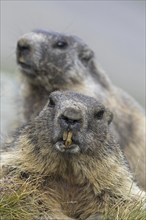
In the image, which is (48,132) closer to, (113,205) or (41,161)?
(41,161)

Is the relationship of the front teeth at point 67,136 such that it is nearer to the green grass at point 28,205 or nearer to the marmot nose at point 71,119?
the marmot nose at point 71,119

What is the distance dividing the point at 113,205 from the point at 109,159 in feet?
1.91

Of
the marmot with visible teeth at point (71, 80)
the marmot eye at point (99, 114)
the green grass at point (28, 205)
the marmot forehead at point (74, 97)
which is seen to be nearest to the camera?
the green grass at point (28, 205)

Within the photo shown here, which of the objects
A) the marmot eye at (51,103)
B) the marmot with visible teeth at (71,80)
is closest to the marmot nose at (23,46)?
the marmot with visible teeth at (71,80)

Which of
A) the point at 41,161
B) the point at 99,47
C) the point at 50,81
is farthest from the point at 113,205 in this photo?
the point at 99,47

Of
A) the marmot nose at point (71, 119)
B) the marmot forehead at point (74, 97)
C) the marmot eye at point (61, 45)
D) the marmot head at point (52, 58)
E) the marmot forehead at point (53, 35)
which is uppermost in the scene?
the marmot forehead at point (53, 35)

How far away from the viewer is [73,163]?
11.0 metres

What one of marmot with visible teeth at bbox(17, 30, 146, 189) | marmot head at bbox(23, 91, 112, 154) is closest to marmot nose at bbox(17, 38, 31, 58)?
marmot with visible teeth at bbox(17, 30, 146, 189)

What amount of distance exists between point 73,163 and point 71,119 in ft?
2.07

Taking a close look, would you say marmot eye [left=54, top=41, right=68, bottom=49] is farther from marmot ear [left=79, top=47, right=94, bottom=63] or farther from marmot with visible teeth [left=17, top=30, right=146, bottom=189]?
marmot ear [left=79, top=47, right=94, bottom=63]

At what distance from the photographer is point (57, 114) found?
11.0m

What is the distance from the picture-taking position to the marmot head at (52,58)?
16.5 m

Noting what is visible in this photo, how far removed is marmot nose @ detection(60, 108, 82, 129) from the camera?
1070 centimetres

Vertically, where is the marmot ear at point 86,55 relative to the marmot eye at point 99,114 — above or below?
above
